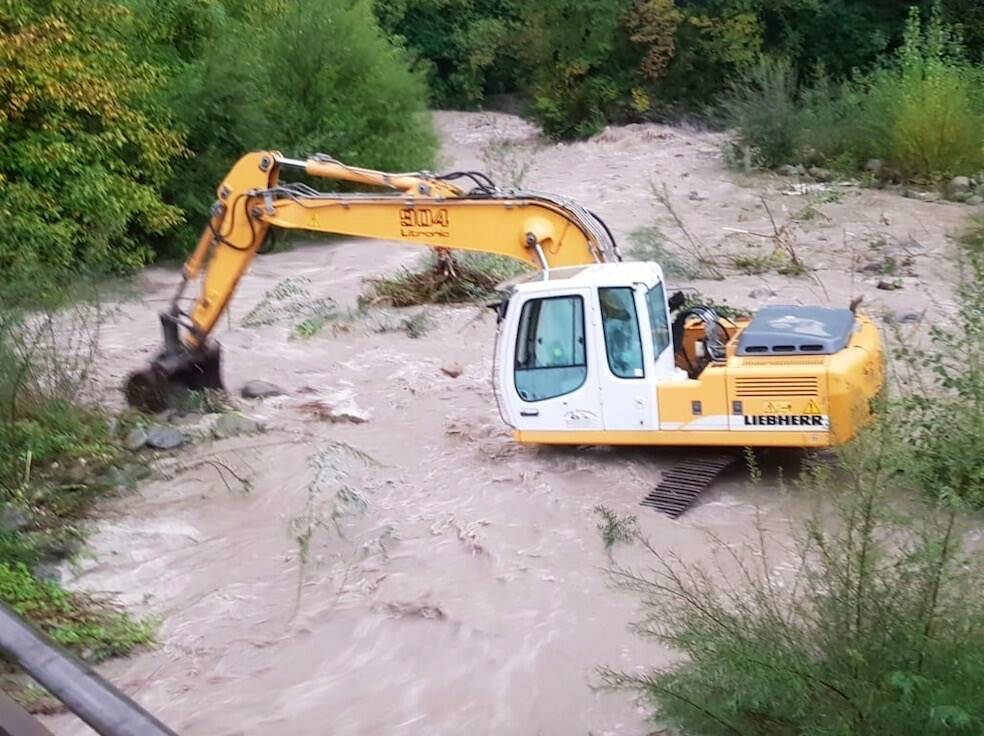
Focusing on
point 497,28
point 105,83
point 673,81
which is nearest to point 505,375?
point 105,83

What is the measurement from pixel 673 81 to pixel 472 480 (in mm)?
23324

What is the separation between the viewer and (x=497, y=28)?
112 ft

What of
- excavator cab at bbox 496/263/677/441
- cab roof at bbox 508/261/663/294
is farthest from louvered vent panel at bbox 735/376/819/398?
cab roof at bbox 508/261/663/294

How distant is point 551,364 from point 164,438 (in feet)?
11.5

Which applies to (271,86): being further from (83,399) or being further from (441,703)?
(441,703)

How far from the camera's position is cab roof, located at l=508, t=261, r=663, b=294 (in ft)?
28.0

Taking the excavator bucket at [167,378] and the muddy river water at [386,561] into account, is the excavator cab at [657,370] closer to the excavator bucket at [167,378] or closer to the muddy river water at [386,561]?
the muddy river water at [386,561]

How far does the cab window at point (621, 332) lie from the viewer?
8523 millimetres

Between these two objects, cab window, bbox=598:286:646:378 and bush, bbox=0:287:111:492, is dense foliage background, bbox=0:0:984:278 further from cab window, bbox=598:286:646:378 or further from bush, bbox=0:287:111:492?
cab window, bbox=598:286:646:378

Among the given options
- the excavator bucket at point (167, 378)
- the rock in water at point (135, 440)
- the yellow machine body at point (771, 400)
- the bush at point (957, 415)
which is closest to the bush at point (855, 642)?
the bush at point (957, 415)

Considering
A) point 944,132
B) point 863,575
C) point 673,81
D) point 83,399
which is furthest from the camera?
point 673,81

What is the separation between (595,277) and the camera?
865cm

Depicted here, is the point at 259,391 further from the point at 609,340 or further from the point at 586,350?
the point at 609,340

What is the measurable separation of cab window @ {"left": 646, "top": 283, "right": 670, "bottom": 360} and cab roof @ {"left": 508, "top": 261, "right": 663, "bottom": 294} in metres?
0.08
